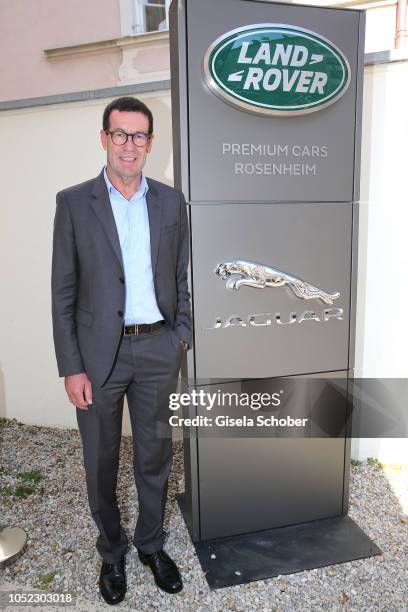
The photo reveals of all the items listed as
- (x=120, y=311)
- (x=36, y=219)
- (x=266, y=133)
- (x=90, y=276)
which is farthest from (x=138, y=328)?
(x=36, y=219)

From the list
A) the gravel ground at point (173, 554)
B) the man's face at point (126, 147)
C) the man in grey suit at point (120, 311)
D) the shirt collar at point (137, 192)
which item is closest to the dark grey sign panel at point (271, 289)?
the man in grey suit at point (120, 311)

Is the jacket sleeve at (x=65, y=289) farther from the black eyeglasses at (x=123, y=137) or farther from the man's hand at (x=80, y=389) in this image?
the black eyeglasses at (x=123, y=137)

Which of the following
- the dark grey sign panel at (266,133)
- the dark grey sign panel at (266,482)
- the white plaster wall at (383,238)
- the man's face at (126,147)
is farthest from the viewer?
the white plaster wall at (383,238)

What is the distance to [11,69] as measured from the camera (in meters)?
6.96

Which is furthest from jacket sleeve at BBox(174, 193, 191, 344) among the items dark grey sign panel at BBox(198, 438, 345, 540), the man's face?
dark grey sign panel at BBox(198, 438, 345, 540)

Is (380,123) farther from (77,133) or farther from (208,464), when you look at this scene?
(208,464)

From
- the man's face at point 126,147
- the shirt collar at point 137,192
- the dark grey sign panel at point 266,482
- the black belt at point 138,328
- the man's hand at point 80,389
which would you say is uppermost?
the man's face at point 126,147

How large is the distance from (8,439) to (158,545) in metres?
2.11

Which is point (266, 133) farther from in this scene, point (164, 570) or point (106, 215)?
point (164, 570)

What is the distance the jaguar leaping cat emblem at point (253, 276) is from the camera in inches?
92.8

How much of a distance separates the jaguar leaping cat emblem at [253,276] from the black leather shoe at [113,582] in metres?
1.46

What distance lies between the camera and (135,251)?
2.04 meters

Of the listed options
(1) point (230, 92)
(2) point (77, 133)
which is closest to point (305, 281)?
(1) point (230, 92)

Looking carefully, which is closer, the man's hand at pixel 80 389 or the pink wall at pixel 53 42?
the man's hand at pixel 80 389
